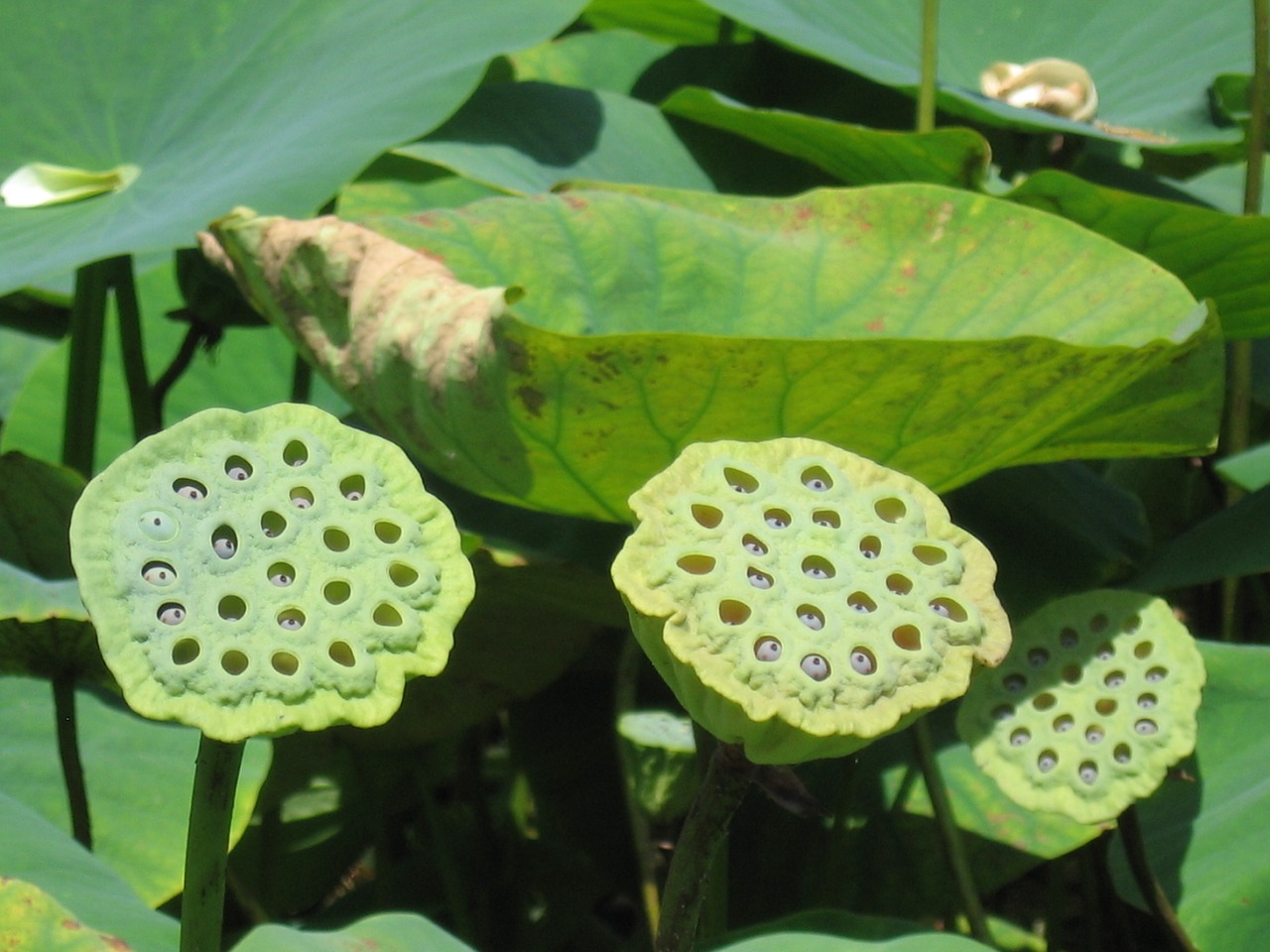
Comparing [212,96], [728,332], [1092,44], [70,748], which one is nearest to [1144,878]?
[728,332]

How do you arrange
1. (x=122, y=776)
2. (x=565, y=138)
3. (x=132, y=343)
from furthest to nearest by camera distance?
1. (x=565, y=138)
2. (x=132, y=343)
3. (x=122, y=776)

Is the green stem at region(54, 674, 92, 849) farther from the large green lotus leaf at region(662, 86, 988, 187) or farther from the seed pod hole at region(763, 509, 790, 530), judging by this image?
the large green lotus leaf at region(662, 86, 988, 187)

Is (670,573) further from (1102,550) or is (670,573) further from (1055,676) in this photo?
(1102,550)

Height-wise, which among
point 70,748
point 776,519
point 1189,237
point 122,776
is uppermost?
point 776,519

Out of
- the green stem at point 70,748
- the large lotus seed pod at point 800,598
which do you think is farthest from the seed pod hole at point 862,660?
the green stem at point 70,748

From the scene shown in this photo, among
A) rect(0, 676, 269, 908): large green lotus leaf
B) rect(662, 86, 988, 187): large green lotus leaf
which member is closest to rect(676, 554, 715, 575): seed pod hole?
rect(0, 676, 269, 908): large green lotus leaf

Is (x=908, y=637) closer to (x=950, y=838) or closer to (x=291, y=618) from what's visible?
(x=291, y=618)
